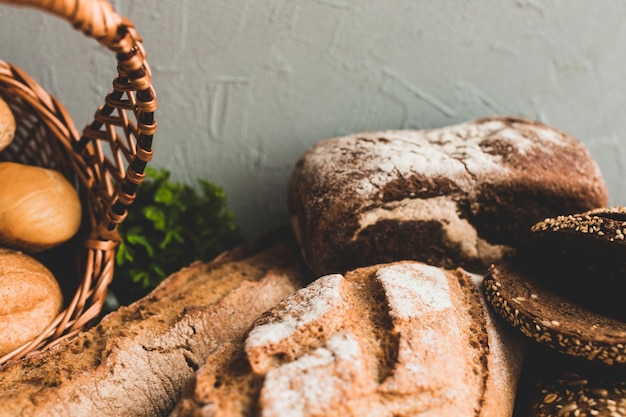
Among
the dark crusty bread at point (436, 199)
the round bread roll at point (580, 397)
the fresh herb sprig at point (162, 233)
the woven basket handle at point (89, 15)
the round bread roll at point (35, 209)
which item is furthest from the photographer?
the fresh herb sprig at point (162, 233)

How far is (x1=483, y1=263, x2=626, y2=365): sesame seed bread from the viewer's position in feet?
3.23

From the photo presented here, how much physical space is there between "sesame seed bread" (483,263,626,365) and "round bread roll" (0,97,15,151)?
4.03ft

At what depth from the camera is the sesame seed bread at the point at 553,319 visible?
984 mm

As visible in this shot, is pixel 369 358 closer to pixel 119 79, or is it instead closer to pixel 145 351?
pixel 145 351

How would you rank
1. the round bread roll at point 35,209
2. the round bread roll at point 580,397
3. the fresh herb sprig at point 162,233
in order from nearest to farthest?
the round bread roll at point 580,397 → the round bread roll at point 35,209 → the fresh herb sprig at point 162,233

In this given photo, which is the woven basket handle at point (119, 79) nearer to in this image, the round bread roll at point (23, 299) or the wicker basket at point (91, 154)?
the wicker basket at point (91, 154)

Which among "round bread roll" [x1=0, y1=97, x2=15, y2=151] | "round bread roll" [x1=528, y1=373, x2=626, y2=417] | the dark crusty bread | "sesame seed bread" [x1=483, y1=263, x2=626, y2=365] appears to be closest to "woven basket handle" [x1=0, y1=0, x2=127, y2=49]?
"round bread roll" [x1=0, y1=97, x2=15, y2=151]

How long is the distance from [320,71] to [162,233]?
72cm

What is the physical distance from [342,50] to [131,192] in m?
0.85

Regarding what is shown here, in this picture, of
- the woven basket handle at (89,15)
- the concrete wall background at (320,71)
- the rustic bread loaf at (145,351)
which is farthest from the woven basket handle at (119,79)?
the concrete wall background at (320,71)

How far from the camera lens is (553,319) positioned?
105 cm

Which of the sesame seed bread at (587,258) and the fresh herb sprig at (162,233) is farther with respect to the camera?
the fresh herb sprig at (162,233)

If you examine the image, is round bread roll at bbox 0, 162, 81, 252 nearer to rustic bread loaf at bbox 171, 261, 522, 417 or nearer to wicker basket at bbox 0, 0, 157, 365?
wicker basket at bbox 0, 0, 157, 365

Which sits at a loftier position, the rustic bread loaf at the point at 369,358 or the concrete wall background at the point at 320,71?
the concrete wall background at the point at 320,71
